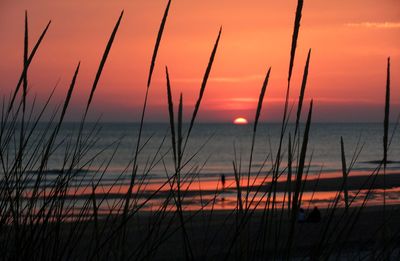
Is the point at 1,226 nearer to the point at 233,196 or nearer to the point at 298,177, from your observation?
the point at 298,177

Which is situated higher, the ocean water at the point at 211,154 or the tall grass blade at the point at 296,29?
the tall grass blade at the point at 296,29

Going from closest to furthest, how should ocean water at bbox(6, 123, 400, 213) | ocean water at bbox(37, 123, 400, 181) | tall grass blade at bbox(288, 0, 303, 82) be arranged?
1. tall grass blade at bbox(288, 0, 303, 82)
2. ocean water at bbox(6, 123, 400, 213)
3. ocean water at bbox(37, 123, 400, 181)

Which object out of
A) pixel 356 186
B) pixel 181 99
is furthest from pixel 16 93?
pixel 356 186

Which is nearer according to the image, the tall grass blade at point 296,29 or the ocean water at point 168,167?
the tall grass blade at point 296,29

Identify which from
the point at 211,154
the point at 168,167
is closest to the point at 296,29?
the point at 211,154

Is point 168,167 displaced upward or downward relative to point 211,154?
downward

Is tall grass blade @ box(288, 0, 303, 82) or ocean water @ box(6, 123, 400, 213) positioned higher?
tall grass blade @ box(288, 0, 303, 82)

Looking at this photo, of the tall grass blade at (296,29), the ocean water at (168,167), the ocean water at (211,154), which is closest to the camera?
the tall grass blade at (296,29)

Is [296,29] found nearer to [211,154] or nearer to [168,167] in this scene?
[211,154]

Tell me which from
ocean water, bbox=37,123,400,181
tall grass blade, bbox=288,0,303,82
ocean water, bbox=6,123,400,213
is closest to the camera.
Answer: tall grass blade, bbox=288,0,303,82

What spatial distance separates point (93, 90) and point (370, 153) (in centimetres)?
6576

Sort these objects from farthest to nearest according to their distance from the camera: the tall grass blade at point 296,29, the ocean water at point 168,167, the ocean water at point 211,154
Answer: the ocean water at point 211,154, the ocean water at point 168,167, the tall grass blade at point 296,29

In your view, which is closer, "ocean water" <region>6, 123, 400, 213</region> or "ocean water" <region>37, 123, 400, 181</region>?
"ocean water" <region>6, 123, 400, 213</region>

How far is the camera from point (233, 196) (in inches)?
949
